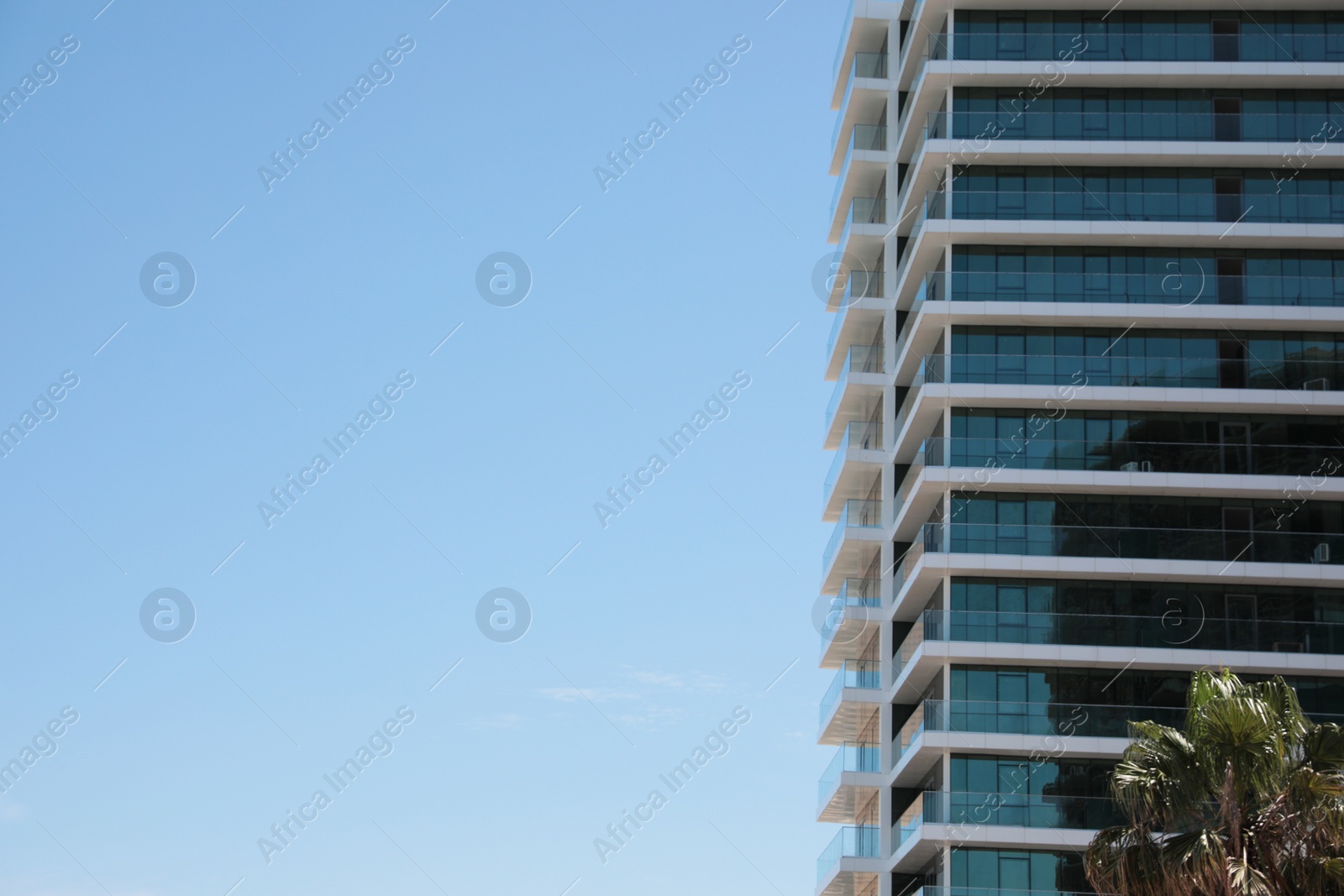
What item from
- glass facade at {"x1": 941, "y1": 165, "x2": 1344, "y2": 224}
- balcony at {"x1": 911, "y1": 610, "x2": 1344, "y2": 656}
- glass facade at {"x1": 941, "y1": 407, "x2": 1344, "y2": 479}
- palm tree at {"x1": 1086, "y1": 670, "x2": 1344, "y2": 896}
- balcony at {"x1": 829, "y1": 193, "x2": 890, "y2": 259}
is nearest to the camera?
palm tree at {"x1": 1086, "y1": 670, "x2": 1344, "y2": 896}

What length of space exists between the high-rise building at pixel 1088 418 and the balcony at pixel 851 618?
1.43ft

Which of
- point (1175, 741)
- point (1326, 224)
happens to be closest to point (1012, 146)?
point (1326, 224)

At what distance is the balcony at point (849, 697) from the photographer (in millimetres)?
61312

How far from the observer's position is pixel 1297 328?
2243 inches

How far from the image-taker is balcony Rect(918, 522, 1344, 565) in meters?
54.5

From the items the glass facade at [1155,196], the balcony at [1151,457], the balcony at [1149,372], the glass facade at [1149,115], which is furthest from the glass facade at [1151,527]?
the glass facade at [1149,115]

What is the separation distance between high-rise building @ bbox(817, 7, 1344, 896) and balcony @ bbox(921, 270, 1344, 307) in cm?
10

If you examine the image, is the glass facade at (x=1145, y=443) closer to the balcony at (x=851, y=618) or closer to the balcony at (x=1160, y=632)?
the balcony at (x=1160, y=632)

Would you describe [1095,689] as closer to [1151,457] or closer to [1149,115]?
[1151,457]

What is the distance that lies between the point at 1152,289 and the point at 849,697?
18.1 meters

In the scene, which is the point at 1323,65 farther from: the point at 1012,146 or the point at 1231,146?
the point at 1012,146

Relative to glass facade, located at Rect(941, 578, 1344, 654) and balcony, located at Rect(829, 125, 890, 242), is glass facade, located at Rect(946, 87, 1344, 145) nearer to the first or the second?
balcony, located at Rect(829, 125, 890, 242)

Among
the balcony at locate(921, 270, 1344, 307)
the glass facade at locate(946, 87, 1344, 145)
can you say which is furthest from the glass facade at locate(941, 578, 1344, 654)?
the glass facade at locate(946, 87, 1344, 145)

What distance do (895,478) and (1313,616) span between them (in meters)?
16.0
